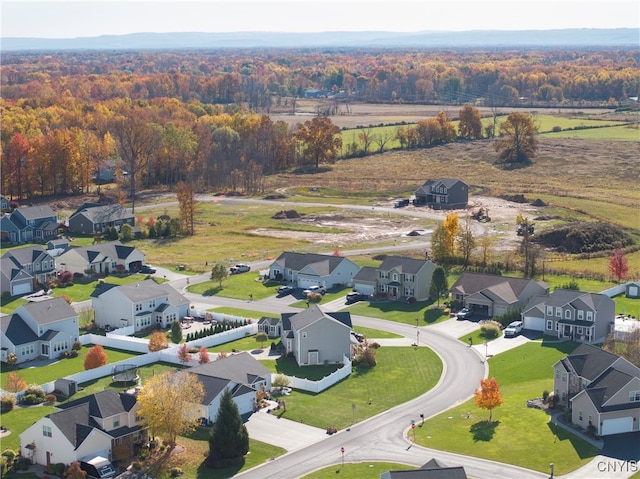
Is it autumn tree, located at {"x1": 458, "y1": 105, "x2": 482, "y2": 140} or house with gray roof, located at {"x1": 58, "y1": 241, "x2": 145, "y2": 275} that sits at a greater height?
autumn tree, located at {"x1": 458, "y1": 105, "x2": 482, "y2": 140}

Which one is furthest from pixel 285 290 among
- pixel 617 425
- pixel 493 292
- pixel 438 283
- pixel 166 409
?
pixel 617 425

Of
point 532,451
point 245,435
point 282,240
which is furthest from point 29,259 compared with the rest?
point 532,451

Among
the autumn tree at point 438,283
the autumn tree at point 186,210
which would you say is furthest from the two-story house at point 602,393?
the autumn tree at point 186,210

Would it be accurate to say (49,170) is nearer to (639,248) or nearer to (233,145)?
(233,145)

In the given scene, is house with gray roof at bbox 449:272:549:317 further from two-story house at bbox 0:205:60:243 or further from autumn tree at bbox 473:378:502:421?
two-story house at bbox 0:205:60:243

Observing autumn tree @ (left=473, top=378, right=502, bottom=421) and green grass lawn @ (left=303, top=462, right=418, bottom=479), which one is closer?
green grass lawn @ (left=303, top=462, right=418, bottom=479)

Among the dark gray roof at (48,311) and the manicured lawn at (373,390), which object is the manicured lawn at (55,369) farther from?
the manicured lawn at (373,390)

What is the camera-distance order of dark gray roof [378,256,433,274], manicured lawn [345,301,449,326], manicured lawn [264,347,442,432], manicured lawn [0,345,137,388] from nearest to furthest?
manicured lawn [264,347,442,432] < manicured lawn [0,345,137,388] < manicured lawn [345,301,449,326] < dark gray roof [378,256,433,274]
